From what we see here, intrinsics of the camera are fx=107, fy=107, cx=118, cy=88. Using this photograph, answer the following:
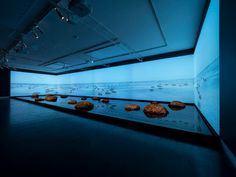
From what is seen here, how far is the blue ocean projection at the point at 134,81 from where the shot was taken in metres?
→ 3.63

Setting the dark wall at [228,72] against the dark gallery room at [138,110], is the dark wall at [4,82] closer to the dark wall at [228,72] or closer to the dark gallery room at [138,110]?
the dark gallery room at [138,110]

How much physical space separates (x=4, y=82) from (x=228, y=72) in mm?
10494

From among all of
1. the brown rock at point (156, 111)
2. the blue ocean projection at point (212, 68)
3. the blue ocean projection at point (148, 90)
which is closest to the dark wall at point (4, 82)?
the blue ocean projection at point (148, 90)

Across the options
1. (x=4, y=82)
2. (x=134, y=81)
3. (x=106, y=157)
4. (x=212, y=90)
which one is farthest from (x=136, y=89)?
(x=4, y=82)

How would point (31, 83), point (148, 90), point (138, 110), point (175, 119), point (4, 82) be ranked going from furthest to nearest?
point (31, 83), point (4, 82), point (148, 90), point (138, 110), point (175, 119)

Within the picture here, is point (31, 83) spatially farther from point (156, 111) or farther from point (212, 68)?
point (212, 68)

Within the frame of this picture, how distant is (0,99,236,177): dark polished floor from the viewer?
23.5 inches

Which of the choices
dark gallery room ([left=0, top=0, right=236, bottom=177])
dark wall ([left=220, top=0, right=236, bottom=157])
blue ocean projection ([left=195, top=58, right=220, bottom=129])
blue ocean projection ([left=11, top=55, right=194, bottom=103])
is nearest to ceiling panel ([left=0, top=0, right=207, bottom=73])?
dark gallery room ([left=0, top=0, right=236, bottom=177])

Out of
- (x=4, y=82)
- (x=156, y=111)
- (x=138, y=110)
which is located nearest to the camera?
(x=156, y=111)

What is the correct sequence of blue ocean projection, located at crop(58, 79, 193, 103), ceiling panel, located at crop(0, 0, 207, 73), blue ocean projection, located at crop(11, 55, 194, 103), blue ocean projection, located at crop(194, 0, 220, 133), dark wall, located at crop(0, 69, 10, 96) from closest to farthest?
blue ocean projection, located at crop(194, 0, 220, 133)
ceiling panel, located at crop(0, 0, 207, 73)
blue ocean projection, located at crop(58, 79, 193, 103)
blue ocean projection, located at crop(11, 55, 194, 103)
dark wall, located at crop(0, 69, 10, 96)

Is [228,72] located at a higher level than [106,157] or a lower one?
higher

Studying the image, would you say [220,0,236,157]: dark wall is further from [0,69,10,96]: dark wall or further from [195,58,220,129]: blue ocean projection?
[0,69,10,96]: dark wall

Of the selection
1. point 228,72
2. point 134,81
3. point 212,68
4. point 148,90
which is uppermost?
point 134,81

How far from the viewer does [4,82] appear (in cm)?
709
